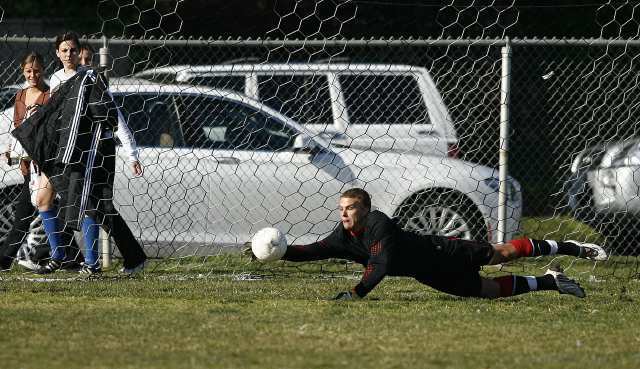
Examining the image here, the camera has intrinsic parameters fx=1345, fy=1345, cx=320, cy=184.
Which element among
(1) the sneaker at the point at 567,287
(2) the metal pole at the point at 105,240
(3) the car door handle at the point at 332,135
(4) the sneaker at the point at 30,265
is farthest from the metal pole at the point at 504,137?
(4) the sneaker at the point at 30,265

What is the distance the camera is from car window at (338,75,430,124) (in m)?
11.6

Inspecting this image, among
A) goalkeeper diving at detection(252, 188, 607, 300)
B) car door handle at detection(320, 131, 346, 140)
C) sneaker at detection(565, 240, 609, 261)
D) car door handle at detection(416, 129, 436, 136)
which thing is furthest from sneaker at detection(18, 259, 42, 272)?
sneaker at detection(565, 240, 609, 261)

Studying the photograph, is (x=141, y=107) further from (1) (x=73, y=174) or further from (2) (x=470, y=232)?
(2) (x=470, y=232)

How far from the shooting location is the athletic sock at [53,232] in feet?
31.9

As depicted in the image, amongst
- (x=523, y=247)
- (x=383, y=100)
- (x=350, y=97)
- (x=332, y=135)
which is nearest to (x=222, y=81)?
(x=332, y=135)

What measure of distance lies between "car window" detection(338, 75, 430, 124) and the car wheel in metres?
0.90

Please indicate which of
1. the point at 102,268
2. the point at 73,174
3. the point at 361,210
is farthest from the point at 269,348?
the point at 102,268

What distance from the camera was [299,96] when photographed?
448 inches

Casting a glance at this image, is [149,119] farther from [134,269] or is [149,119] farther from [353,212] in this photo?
[353,212]

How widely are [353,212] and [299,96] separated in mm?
3198

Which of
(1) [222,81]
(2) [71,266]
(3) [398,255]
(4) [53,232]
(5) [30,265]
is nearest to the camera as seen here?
(3) [398,255]

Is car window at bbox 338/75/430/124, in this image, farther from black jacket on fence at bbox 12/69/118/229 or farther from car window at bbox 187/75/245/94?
black jacket on fence at bbox 12/69/118/229

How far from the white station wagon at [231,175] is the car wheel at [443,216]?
0.07 ft

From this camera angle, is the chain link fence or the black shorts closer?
the black shorts
